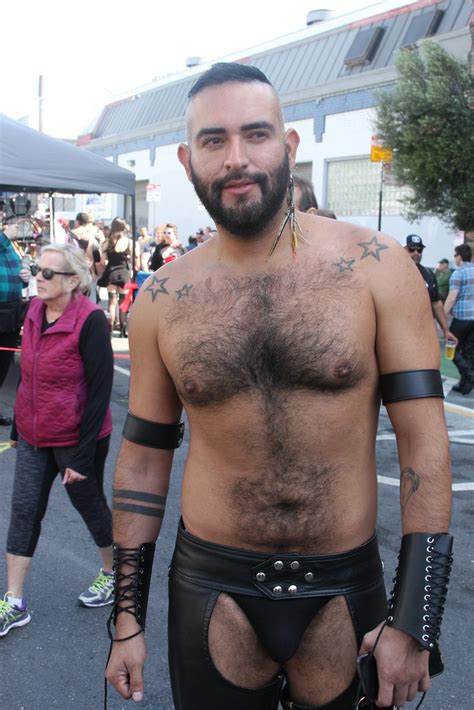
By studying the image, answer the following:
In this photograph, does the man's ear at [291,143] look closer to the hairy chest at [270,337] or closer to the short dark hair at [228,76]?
the short dark hair at [228,76]

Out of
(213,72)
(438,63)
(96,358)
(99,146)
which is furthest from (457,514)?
(99,146)

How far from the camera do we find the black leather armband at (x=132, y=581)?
2186 mm

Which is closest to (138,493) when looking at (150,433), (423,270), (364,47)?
(150,433)

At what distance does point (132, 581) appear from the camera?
2.20 metres

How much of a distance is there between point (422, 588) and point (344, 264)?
802 millimetres

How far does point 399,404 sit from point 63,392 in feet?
7.70

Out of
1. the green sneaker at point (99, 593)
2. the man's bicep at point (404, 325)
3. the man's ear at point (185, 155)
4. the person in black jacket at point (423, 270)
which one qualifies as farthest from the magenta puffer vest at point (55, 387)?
the person in black jacket at point (423, 270)

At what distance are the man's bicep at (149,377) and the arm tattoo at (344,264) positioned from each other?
0.54 metres

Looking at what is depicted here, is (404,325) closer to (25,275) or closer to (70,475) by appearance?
(70,475)

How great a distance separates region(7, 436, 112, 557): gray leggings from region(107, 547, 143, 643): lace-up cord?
1.80 m

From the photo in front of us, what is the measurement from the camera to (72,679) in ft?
11.5

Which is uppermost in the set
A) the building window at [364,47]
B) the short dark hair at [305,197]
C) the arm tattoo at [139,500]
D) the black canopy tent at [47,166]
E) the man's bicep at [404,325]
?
the building window at [364,47]

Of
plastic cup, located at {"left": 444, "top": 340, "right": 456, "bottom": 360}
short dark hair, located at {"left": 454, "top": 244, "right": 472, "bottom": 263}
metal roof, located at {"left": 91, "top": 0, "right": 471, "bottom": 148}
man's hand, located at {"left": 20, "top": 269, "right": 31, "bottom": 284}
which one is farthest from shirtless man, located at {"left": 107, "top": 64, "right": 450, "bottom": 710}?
metal roof, located at {"left": 91, "top": 0, "right": 471, "bottom": 148}

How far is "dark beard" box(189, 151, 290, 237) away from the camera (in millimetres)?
2051
